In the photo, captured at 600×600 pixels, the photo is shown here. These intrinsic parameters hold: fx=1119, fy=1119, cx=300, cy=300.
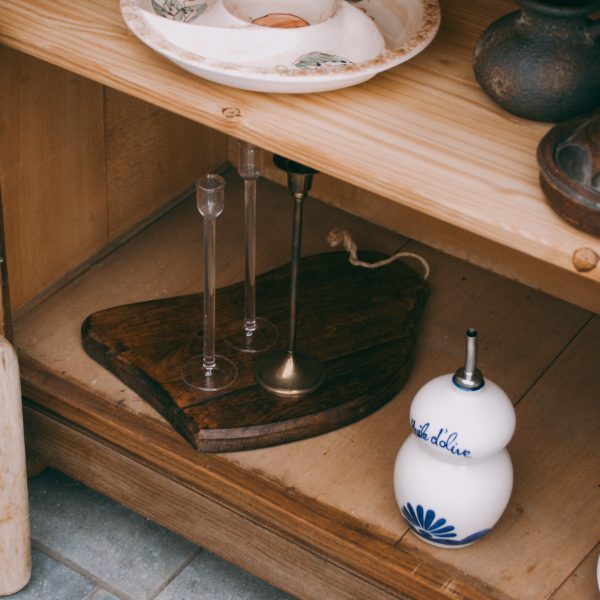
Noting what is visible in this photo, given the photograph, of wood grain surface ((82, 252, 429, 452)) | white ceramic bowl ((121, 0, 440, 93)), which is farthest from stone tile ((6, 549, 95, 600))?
white ceramic bowl ((121, 0, 440, 93))

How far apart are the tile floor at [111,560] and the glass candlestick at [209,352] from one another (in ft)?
0.69

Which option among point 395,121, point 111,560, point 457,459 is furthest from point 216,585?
point 395,121

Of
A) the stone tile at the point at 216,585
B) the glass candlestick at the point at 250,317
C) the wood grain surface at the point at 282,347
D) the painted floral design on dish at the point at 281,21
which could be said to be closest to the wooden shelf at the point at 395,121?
the painted floral design on dish at the point at 281,21

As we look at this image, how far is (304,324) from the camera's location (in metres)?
1.35

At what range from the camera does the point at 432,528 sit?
3.49 feet

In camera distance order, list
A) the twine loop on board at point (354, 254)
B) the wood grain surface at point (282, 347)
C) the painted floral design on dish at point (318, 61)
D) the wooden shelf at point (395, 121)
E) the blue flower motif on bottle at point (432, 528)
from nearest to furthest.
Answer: the wooden shelf at point (395, 121) < the painted floral design on dish at point (318, 61) < the blue flower motif on bottle at point (432, 528) < the wood grain surface at point (282, 347) < the twine loop on board at point (354, 254)

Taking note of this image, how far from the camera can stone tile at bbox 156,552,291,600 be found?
1270 millimetres

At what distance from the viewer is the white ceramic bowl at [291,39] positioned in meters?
0.91

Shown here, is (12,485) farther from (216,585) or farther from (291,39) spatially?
(291,39)

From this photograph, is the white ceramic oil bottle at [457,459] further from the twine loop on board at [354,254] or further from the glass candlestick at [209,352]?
the twine loop on board at [354,254]

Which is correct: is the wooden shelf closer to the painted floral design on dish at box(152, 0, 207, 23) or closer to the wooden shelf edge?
the painted floral design on dish at box(152, 0, 207, 23)

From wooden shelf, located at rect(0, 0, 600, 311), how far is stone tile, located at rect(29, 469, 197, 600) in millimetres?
593

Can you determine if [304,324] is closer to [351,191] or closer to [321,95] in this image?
[351,191]

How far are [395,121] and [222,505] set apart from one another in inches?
18.8
